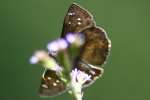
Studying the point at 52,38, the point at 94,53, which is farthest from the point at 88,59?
the point at 52,38

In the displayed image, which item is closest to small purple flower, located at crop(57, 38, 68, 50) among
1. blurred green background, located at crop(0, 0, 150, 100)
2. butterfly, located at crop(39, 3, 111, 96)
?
butterfly, located at crop(39, 3, 111, 96)

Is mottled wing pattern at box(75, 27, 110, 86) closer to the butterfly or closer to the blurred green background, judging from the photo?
the butterfly

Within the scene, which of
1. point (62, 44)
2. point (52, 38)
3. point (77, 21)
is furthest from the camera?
point (52, 38)

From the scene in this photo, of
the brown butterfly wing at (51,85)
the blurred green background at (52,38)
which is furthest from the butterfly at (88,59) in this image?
the blurred green background at (52,38)

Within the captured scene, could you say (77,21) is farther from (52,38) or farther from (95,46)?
(52,38)
